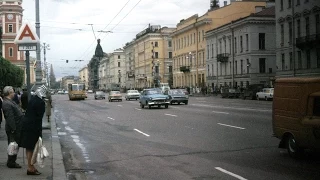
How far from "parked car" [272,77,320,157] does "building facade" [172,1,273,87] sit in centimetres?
6949

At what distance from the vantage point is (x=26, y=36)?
13695 mm

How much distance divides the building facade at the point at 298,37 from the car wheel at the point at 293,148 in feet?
126

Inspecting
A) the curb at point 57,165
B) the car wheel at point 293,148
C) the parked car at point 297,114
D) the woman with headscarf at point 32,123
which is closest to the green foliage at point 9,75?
the curb at point 57,165

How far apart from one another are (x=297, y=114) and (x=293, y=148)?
89 cm

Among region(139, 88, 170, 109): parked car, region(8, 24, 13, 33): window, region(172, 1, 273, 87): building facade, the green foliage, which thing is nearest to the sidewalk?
region(139, 88, 170, 109): parked car

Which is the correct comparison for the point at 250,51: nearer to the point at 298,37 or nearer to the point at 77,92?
the point at 298,37

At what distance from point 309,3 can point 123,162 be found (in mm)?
44040

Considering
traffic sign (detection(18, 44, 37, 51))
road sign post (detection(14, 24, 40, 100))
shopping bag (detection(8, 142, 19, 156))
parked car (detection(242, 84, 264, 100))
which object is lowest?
shopping bag (detection(8, 142, 19, 156))

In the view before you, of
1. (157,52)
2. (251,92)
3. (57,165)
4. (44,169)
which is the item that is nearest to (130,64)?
(157,52)

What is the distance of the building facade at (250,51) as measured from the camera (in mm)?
66375

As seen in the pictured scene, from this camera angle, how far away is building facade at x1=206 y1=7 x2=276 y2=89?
66375mm

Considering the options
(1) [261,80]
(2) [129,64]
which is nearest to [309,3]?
(1) [261,80]

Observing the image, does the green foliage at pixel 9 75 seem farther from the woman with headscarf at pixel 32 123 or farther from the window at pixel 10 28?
the woman with headscarf at pixel 32 123

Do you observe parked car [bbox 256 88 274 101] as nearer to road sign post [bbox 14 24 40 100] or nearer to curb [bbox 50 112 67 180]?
curb [bbox 50 112 67 180]
